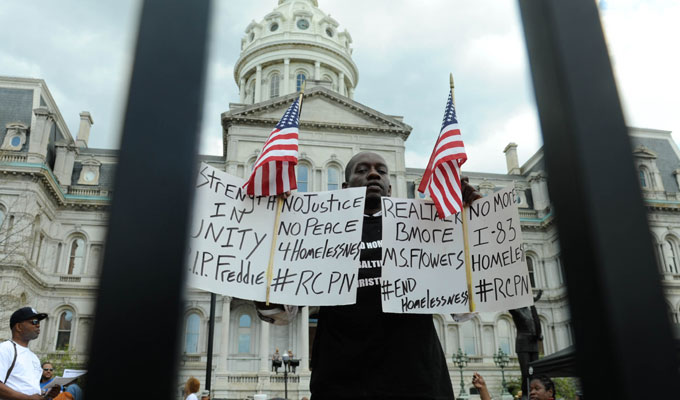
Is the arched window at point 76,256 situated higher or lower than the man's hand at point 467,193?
higher

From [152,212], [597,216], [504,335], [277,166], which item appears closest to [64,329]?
[504,335]

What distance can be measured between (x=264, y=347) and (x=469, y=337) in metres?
12.5

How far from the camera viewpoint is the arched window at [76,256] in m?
31.8

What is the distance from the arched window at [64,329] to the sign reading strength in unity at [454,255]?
1195 inches

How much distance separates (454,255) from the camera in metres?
3.76

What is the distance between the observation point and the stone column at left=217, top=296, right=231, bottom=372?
27.9 m

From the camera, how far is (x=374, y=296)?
11.2 feet

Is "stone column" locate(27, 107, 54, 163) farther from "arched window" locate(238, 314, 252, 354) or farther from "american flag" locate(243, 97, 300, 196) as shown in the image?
"american flag" locate(243, 97, 300, 196)

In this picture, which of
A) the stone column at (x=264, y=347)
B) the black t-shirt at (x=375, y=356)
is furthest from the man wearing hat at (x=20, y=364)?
the stone column at (x=264, y=347)

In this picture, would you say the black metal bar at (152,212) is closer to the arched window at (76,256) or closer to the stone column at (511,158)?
the arched window at (76,256)

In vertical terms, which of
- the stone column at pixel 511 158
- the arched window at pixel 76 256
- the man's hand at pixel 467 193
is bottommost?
the man's hand at pixel 467 193

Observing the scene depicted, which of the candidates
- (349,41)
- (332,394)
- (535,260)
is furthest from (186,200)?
(349,41)

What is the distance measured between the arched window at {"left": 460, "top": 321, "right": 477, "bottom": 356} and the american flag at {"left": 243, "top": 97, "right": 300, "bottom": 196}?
101 feet

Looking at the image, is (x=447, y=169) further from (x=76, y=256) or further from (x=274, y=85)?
(x=274, y=85)
